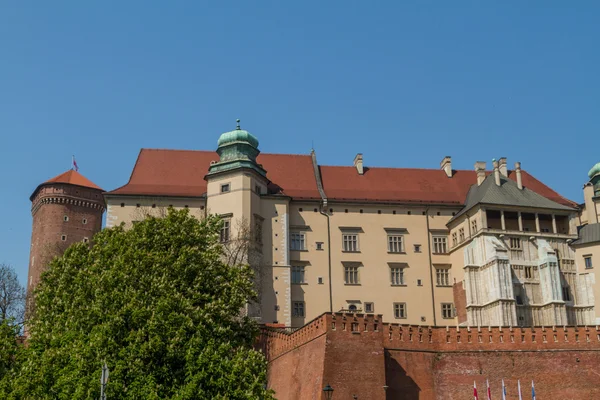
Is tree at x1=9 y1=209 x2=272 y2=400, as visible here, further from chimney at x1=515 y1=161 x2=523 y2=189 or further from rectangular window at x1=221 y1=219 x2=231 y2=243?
chimney at x1=515 y1=161 x2=523 y2=189

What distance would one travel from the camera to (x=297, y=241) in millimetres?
57688

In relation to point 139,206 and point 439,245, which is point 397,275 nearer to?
point 439,245

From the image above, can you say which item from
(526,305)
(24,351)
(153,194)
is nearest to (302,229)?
(153,194)

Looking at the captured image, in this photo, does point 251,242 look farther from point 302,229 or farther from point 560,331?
point 560,331

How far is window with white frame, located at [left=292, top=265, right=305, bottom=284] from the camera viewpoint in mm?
56594

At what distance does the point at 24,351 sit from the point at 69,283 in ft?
10.9

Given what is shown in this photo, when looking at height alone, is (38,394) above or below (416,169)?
below

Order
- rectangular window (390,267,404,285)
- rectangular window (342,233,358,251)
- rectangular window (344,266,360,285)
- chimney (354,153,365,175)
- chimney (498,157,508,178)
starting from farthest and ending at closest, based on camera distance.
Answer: chimney (354,153,365,175) < chimney (498,157,508,178) < rectangular window (342,233,358,251) < rectangular window (390,267,404,285) < rectangular window (344,266,360,285)

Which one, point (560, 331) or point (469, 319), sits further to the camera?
point (469, 319)

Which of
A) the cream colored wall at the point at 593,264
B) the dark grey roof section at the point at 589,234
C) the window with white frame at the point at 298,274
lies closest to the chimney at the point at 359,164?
the window with white frame at the point at 298,274

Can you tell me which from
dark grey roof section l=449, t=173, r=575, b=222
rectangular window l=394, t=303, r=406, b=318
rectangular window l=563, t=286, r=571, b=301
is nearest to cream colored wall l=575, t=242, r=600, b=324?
rectangular window l=563, t=286, r=571, b=301

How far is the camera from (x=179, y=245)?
3406 centimetres

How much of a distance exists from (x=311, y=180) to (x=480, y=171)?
1340 centimetres

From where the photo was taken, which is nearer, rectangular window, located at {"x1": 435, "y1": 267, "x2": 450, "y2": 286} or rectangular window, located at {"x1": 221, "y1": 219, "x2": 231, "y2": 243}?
rectangular window, located at {"x1": 221, "y1": 219, "x2": 231, "y2": 243}
